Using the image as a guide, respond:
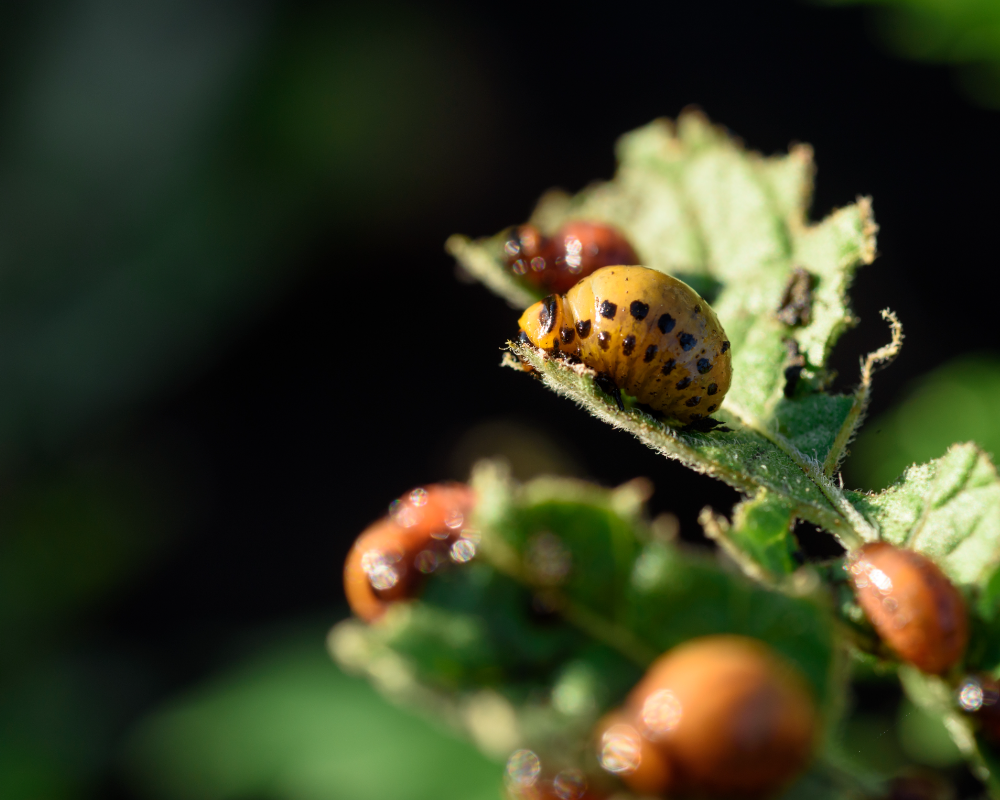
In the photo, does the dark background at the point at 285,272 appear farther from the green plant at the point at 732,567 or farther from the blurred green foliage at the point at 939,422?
the green plant at the point at 732,567

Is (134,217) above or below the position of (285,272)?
below

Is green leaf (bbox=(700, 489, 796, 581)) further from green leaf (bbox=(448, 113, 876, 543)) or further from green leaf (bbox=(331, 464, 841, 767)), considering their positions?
green leaf (bbox=(331, 464, 841, 767))

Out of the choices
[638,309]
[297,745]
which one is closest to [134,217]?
[297,745]

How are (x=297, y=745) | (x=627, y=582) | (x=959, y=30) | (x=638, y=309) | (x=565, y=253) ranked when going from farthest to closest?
(x=297, y=745), (x=959, y=30), (x=565, y=253), (x=638, y=309), (x=627, y=582)

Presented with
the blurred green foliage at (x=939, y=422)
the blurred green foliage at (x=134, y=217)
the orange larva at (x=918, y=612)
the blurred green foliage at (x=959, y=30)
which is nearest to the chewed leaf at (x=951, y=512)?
the orange larva at (x=918, y=612)

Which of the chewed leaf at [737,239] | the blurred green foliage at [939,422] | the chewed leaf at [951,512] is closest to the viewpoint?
the chewed leaf at [951,512]

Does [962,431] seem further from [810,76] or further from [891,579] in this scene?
[810,76]

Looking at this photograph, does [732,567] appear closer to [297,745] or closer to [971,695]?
[971,695]

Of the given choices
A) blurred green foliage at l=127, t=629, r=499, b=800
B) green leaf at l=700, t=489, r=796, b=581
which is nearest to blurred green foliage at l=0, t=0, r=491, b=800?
blurred green foliage at l=127, t=629, r=499, b=800
